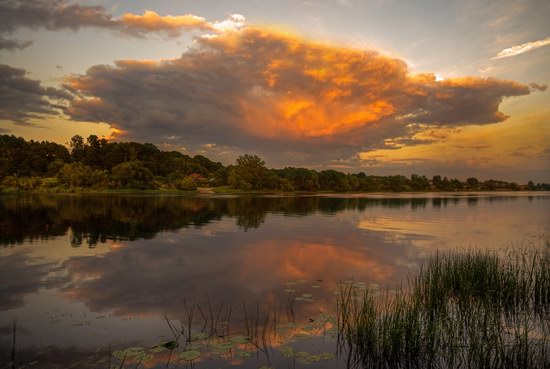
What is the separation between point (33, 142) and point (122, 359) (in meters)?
175

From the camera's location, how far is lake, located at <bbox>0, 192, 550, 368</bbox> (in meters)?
9.30

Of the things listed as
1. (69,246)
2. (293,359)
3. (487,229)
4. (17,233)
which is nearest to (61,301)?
(293,359)

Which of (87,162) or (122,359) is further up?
(87,162)

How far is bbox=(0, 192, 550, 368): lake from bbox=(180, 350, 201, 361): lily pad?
0.03 meters

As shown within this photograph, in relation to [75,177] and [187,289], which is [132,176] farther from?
[187,289]

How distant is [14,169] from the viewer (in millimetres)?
128250

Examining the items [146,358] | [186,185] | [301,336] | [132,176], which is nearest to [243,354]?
[301,336]

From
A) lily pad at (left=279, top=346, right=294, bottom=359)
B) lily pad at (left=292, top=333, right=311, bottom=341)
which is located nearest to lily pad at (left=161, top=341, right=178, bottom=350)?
lily pad at (left=279, top=346, right=294, bottom=359)

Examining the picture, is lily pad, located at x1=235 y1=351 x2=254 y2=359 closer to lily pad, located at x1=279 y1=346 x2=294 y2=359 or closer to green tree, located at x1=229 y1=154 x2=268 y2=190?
lily pad, located at x1=279 y1=346 x2=294 y2=359

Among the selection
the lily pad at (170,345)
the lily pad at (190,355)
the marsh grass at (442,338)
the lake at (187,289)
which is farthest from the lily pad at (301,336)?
the lily pad at (170,345)

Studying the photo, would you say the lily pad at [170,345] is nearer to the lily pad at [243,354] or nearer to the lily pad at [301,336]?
the lily pad at [243,354]

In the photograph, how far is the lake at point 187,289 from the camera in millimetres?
9297

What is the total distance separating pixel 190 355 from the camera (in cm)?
884

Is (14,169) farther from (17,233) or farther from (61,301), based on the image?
(61,301)
